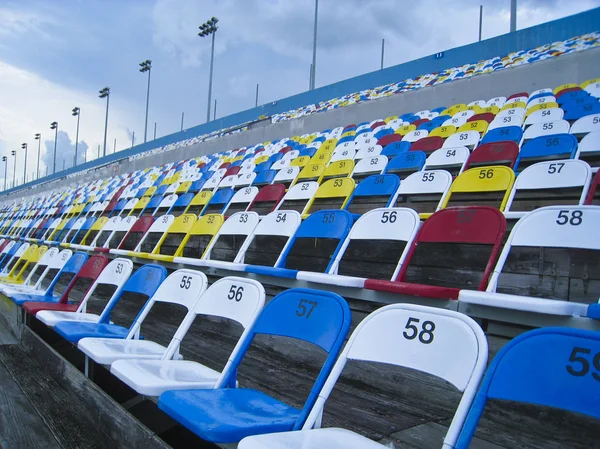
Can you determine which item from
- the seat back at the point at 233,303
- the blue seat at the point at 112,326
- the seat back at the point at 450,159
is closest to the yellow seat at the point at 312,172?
the seat back at the point at 450,159

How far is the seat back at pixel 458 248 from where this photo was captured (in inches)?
75.8

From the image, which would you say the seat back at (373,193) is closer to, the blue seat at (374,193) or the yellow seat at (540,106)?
the blue seat at (374,193)

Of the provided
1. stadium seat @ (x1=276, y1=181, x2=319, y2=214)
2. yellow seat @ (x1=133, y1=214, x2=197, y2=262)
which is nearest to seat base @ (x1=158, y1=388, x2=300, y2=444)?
yellow seat @ (x1=133, y1=214, x2=197, y2=262)

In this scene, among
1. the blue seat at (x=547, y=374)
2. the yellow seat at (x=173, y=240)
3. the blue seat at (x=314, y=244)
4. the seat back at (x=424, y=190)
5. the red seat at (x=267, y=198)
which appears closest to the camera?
the blue seat at (x=547, y=374)

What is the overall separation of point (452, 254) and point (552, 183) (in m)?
0.71

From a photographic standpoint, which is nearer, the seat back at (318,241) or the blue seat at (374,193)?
the seat back at (318,241)

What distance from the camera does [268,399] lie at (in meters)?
1.37

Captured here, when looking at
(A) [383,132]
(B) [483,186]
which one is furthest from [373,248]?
(A) [383,132]

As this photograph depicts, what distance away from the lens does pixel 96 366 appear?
1.89 meters

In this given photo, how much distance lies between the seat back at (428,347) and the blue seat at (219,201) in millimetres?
3441

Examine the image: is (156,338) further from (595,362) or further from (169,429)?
(595,362)

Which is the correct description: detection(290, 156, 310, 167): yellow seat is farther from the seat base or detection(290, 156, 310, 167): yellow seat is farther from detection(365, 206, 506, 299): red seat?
the seat base

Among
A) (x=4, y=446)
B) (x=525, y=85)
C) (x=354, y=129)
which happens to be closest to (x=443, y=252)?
(x=4, y=446)

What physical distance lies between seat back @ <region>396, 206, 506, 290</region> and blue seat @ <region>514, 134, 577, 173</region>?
4.79 ft
